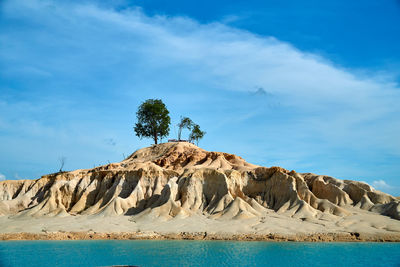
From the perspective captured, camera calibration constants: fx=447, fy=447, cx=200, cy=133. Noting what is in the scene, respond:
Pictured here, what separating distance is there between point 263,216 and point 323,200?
11.2 metres

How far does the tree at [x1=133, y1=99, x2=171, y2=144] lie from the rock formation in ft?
80.0

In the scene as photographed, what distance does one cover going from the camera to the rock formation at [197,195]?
2645 inches

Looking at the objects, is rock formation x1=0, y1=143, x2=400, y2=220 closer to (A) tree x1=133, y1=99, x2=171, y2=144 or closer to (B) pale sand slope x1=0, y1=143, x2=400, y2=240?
(B) pale sand slope x1=0, y1=143, x2=400, y2=240

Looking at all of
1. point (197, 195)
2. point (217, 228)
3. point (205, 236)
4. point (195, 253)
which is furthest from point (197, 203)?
point (195, 253)

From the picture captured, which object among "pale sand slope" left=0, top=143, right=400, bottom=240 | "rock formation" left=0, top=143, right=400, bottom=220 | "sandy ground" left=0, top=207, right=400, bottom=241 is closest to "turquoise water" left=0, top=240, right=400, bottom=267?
"sandy ground" left=0, top=207, right=400, bottom=241

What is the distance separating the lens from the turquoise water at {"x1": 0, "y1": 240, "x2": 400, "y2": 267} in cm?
3928

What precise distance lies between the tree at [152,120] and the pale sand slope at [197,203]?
2307 cm

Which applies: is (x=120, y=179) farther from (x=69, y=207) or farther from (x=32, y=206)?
(x=32, y=206)

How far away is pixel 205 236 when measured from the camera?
5766 centimetres

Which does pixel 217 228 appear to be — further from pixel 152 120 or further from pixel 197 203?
pixel 152 120

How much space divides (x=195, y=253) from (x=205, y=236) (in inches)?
525

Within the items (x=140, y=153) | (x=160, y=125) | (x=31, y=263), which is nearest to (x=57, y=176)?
(x=140, y=153)

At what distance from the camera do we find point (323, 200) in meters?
69.6

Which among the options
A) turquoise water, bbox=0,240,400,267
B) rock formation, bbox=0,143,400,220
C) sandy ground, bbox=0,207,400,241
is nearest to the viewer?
turquoise water, bbox=0,240,400,267
